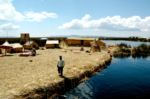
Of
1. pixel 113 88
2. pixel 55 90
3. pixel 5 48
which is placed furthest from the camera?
pixel 5 48

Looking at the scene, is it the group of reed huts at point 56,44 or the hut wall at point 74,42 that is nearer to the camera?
the group of reed huts at point 56,44

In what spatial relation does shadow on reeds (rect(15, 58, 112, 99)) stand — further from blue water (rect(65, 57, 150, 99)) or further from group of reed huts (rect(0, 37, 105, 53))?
group of reed huts (rect(0, 37, 105, 53))

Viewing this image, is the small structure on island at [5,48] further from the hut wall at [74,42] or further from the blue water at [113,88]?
the hut wall at [74,42]

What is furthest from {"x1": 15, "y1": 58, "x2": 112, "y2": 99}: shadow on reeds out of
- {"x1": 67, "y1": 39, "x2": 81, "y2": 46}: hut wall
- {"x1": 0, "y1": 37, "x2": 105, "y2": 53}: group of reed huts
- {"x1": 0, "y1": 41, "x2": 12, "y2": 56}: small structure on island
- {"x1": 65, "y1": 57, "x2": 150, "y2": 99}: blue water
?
{"x1": 67, "y1": 39, "x2": 81, "y2": 46}: hut wall

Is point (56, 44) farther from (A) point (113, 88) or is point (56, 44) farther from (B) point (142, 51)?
(A) point (113, 88)

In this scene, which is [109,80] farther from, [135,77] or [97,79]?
[135,77]

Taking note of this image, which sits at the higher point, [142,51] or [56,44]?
[56,44]

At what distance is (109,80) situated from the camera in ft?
132

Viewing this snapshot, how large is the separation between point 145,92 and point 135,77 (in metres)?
11.3

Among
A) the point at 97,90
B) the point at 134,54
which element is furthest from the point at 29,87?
the point at 134,54

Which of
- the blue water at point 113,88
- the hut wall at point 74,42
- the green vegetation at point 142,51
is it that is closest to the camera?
the blue water at point 113,88

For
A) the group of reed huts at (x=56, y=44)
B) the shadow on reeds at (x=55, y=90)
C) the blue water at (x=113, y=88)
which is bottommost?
the blue water at (x=113, y=88)

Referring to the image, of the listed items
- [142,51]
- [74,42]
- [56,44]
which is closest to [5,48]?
[56,44]

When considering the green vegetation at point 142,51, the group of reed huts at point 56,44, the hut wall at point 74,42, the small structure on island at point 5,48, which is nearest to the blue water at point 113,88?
the small structure on island at point 5,48
